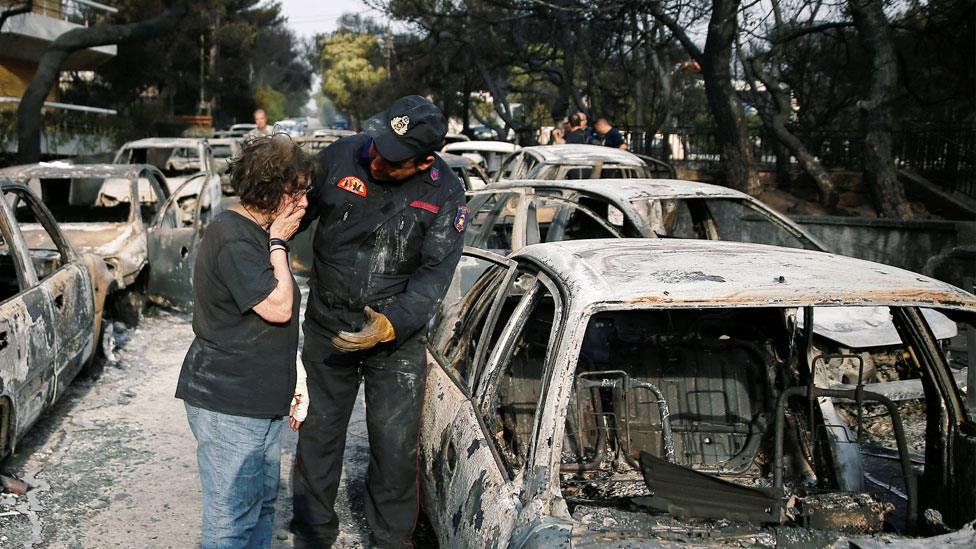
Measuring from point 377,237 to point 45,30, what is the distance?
2450 cm

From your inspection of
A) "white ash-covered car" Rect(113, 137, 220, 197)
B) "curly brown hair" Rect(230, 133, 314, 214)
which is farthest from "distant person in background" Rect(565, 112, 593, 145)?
"curly brown hair" Rect(230, 133, 314, 214)

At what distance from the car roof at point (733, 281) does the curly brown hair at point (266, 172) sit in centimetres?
91

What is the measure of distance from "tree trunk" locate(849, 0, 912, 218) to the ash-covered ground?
9.04 m

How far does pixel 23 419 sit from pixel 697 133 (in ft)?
54.7

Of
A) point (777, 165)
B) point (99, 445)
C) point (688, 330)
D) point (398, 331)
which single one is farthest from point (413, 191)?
point (777, 165)

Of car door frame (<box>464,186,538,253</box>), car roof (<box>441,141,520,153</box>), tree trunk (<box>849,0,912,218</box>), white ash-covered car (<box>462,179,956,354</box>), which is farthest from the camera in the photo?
car roof (<box>441,141,520,153</box>)

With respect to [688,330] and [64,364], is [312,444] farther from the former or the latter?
[64,364]

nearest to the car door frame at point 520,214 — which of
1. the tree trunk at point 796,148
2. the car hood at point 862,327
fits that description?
the car hood at point 862,327

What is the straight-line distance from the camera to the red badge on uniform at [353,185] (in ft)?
11.7

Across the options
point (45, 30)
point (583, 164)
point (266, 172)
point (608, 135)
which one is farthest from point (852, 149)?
point (45, 30)

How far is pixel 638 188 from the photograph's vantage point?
666cm

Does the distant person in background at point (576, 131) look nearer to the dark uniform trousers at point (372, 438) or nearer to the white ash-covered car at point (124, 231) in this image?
the white ash-covered car at point (124, 231)

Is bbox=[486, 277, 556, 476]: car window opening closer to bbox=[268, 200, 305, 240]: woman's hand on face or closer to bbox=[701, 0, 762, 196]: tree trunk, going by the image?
bbox=[268, 200, 305, 240]: woman's hand on face

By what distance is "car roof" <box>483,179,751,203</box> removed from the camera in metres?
6.37
